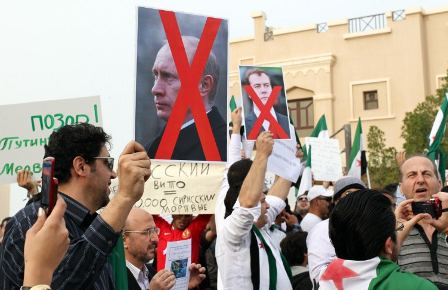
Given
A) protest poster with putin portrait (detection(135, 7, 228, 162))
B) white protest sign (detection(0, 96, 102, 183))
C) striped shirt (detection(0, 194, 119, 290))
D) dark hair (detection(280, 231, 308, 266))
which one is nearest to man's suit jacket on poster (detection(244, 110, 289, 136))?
protest poster with putin portrait (detection(135, 7, 228, 162))

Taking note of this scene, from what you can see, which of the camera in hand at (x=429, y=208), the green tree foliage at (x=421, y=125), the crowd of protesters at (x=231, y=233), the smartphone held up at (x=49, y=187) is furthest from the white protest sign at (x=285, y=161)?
Result: the green tree foliage at (x=421, y=125)

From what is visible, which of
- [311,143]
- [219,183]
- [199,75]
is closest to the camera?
[199,75]

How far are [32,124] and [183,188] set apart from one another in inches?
90.8

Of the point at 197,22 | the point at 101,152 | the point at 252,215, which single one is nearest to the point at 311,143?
the point at 197,22

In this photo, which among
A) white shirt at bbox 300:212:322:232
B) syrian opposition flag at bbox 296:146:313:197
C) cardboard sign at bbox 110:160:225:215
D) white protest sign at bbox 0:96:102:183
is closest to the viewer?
cardboard sign at bbox 110:160:225:215

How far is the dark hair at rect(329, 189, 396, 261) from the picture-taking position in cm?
251

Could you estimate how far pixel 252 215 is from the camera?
11.4 ft

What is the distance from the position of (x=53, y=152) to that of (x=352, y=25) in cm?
3211

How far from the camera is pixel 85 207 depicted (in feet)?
8.14

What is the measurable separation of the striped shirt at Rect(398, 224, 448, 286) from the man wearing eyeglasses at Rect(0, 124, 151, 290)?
1.79m

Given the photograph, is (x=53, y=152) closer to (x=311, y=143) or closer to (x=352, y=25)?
(x=311, y=143)

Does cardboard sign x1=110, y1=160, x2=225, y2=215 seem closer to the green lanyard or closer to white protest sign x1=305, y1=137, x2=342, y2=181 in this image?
the green lanyard

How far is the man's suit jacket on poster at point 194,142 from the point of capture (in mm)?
4091

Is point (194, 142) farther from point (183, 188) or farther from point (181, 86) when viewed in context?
point (183, 188)
